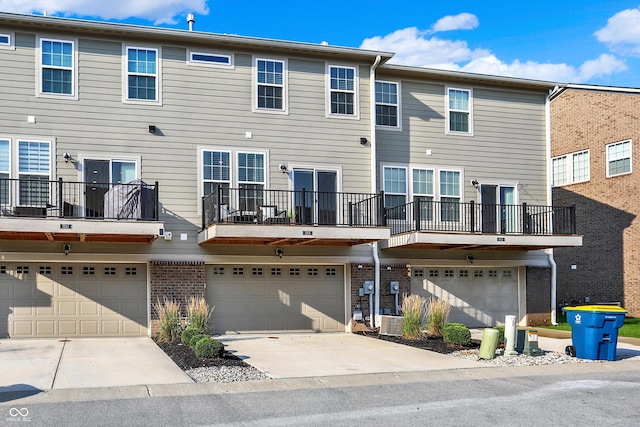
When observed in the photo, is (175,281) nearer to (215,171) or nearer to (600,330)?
(215,171)

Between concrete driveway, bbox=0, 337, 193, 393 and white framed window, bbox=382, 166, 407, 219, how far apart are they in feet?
24.3

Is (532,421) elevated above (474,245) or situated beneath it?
situated beneath

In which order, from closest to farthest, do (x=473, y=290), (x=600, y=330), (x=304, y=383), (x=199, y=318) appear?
(x=304, y=383) → (x=600, y=330) → (x=199, y=318) → (x=473, y=290)

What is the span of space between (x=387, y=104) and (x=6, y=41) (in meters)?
9.78

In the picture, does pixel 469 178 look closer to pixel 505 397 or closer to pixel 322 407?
pixel 505 397

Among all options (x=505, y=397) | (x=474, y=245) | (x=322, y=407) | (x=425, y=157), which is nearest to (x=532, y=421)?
(x=505, y=397)

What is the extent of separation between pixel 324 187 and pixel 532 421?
1100cm

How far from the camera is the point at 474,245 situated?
60.6 ft

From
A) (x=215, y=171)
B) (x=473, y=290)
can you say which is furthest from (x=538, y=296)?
(x=215, y=171)

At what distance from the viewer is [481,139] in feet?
67.5

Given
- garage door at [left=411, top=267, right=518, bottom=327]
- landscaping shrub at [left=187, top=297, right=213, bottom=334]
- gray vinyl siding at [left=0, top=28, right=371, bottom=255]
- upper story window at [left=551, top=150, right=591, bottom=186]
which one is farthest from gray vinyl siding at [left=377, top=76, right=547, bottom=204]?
landscaping shrub at [left=187, top=297, right=213, bottom=334]

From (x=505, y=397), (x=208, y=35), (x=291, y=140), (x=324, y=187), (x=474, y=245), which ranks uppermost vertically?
(x=208, y=35)

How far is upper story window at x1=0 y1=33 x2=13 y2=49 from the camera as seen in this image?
16344 millimetres

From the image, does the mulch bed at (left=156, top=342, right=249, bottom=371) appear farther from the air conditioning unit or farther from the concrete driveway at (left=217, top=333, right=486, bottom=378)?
the air conditioning unit
